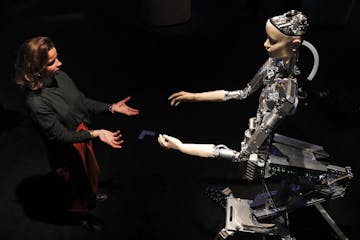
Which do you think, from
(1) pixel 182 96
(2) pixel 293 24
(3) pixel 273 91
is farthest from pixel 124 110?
(2) pixel 293 24

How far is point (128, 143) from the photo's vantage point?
4.12 metres

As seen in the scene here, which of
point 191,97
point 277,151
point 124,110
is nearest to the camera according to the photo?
point 277,151

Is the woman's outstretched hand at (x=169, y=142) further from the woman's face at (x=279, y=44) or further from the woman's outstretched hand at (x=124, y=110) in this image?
the woman's face at (x=279, y=44)

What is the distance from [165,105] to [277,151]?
2.20 m

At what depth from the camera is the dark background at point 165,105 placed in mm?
3389

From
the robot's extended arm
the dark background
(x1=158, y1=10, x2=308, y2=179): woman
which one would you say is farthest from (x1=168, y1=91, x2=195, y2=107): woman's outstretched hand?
the dark background

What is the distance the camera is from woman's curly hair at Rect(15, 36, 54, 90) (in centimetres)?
236

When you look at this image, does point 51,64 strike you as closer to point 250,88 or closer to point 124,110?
point 124,110

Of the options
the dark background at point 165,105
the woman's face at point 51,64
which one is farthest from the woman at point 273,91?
the dark background at point 165,105

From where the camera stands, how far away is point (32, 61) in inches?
93.3

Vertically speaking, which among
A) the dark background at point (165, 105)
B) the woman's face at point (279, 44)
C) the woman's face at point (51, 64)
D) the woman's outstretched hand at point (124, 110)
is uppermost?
the woman's face at point (279, 44)

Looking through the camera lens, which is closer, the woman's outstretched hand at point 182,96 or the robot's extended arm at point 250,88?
the robot's extended arm at point 250,88

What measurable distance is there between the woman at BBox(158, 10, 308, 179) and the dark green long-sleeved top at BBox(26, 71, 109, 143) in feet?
2.35

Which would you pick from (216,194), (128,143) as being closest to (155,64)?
(128,143)
